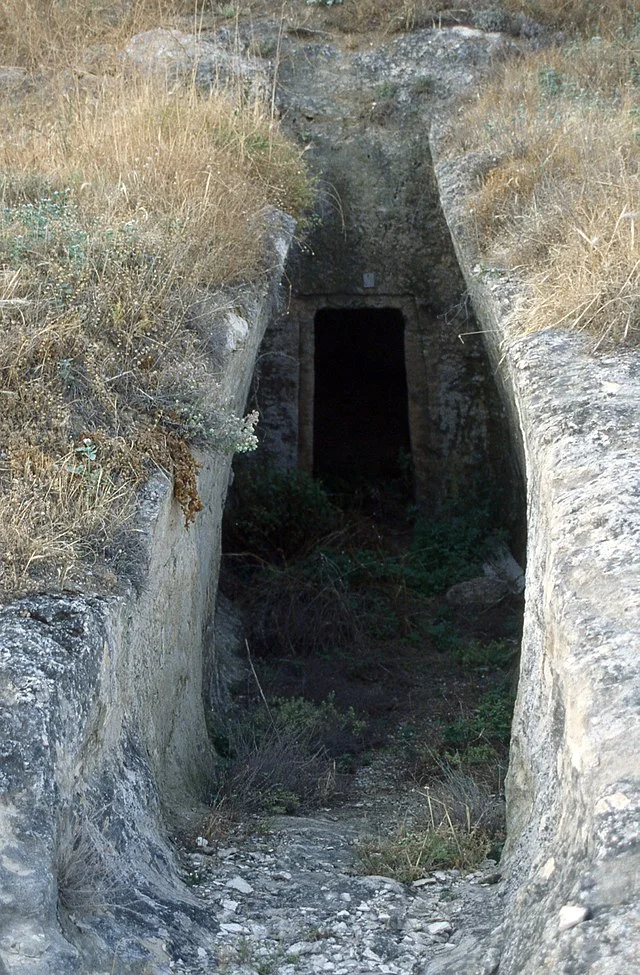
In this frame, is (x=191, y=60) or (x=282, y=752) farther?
(x=191, y=60)

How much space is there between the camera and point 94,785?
2.84 meters

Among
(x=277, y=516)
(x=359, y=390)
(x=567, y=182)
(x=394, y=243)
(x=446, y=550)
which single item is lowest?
(x=446, y=550)

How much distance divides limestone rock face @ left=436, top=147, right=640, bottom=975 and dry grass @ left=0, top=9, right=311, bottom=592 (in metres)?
1.26

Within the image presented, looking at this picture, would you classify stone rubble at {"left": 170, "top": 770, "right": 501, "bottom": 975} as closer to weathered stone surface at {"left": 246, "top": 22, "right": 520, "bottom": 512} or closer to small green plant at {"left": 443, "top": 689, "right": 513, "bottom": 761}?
small green plant at {"left": 443, "top": 689, "right": 513, "bottom": 761}

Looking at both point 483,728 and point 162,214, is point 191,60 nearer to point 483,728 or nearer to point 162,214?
point 162,214

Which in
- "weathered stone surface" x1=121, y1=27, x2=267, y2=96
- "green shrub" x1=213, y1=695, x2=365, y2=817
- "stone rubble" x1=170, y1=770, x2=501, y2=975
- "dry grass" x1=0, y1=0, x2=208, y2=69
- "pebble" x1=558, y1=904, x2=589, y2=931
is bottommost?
"green shrub" x1=213, y1=695, x2=365, y2=817

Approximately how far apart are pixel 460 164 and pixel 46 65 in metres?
3.76

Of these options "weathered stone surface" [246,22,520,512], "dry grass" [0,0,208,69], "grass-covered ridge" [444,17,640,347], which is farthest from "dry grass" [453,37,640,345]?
"dry grass" [0,0,208,69]

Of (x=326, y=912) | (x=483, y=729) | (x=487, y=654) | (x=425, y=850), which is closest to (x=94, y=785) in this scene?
(x=326, y=912)

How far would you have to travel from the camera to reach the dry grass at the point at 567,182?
4.33 m

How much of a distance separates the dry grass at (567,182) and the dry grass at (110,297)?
1391 millimetres

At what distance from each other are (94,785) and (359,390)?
9.19m

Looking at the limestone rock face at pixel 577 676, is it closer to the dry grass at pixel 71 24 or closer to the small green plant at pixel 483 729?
the small green plant at pixel 483 729

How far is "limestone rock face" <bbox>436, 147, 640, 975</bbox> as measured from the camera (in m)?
2.21
